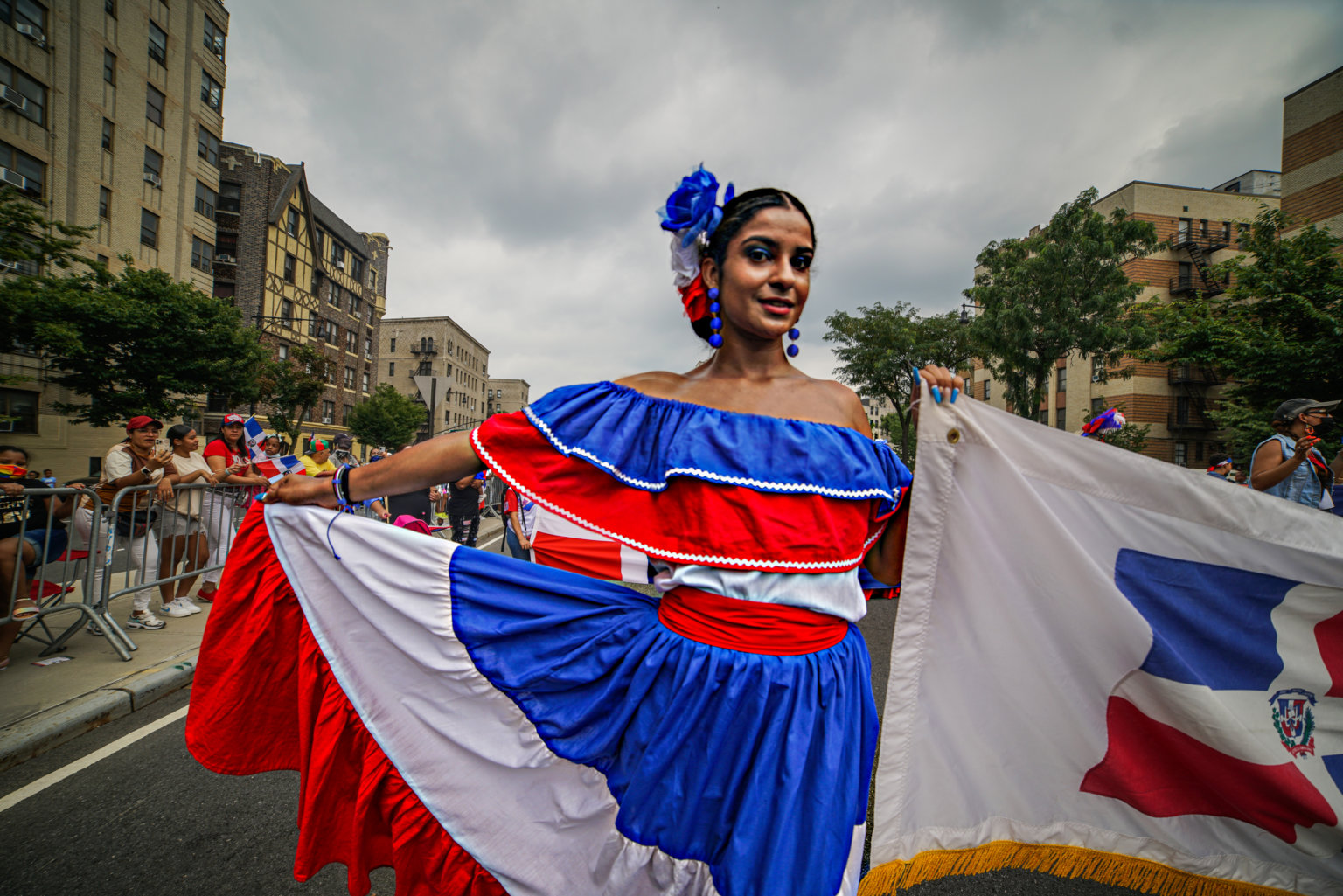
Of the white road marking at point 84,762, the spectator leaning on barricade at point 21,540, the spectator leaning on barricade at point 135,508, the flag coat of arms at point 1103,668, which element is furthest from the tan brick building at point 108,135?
the flag coat of arms at point 1103,668

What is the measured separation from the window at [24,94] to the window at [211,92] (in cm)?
779

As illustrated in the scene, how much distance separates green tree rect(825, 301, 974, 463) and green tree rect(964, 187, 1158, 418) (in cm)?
267

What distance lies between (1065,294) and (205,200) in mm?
34878

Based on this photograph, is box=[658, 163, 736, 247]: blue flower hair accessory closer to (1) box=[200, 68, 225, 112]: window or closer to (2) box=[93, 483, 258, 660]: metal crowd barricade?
(2) box=[93, 483, 258, 660]: metal crowd barricade

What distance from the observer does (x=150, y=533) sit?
200 inches

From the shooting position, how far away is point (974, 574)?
168 centimetres

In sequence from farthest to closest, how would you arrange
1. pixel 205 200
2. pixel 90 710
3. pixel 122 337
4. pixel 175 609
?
pixel 205 200, pixel 122 337, pixel 175 609, pixel 90 710

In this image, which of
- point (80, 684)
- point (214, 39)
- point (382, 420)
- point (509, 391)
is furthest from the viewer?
point (509, 391)

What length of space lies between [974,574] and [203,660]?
2170 millimetres

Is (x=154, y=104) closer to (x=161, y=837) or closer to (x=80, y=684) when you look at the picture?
(x=80, y=684)

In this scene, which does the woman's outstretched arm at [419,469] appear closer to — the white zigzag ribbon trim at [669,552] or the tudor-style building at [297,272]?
the white zigzag ribbon trim at [669,552]

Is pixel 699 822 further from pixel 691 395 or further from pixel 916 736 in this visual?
pixel 691 395

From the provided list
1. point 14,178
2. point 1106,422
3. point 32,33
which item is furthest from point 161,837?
point 32,33

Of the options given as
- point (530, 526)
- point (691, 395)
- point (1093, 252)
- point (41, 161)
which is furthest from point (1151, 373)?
Result: point (41, 161)
